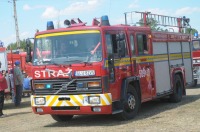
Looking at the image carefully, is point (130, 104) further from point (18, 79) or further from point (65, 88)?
point (18, 79)

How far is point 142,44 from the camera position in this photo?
11641mm

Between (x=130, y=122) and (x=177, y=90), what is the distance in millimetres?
4560

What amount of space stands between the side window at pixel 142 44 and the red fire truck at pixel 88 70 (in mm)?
31

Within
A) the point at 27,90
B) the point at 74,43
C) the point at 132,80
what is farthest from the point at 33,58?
the point at 27,90

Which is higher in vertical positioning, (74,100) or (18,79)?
(18,79)

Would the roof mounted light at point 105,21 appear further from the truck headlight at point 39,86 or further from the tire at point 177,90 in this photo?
the tire at point 177,90

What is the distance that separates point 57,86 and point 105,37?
1.73 m

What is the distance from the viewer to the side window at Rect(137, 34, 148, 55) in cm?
1139

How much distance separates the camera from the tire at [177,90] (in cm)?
1383

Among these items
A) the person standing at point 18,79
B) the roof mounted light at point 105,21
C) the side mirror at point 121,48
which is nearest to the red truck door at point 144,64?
the side mirror at point 121,48

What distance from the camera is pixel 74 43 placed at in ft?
32.3

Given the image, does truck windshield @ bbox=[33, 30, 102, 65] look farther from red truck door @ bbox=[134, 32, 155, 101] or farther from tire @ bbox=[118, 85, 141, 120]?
red truck door @ bbox=[134, 32, 155, 101]

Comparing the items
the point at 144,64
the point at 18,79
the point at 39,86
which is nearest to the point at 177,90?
the point at 144,64

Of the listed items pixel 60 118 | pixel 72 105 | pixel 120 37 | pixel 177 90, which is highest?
pixel 120 37
